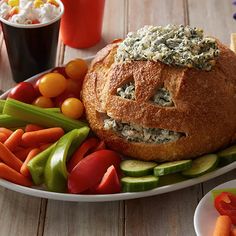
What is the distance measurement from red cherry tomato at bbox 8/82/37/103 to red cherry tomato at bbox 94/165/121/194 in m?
0.60

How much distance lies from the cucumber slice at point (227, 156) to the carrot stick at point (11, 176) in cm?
72

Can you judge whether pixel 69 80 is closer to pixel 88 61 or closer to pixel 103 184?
pixel 88 61

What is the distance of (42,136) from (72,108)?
217 millimetres

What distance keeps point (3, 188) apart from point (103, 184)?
0.42m

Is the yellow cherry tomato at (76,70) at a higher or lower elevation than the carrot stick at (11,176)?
higher

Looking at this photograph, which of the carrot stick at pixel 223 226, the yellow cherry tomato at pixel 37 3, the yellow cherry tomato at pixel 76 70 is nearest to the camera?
the carrot stick at pixel 223 226

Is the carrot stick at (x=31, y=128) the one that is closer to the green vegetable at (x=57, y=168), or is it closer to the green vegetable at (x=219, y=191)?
the green vegetable at (x=57, y=168)

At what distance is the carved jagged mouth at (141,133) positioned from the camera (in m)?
2.04

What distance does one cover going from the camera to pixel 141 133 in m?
2.07

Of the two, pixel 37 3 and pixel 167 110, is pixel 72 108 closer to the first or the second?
pixel 167 110

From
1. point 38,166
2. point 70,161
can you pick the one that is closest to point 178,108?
point 70,161

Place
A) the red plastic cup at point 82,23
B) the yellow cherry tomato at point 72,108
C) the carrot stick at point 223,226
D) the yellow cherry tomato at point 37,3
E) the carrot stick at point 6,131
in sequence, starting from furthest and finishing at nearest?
the red plastic cup at point 82,23
the yellow cherry tomato at point 37,3
the yellow cherry tomato at point 72,108
the carrot stick at point 6,131
the carrot stick at point 223,226

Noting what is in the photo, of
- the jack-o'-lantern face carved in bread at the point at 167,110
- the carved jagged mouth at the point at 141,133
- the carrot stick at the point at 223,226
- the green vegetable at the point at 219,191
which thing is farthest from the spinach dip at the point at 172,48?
the carrot stick at the point at 223,226

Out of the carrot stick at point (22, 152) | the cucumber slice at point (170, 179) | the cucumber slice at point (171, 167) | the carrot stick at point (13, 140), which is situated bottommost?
the carrot stick at point (22, 152)
